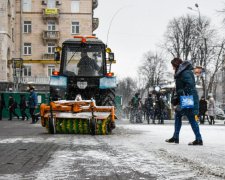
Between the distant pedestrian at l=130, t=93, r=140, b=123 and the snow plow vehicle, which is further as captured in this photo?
the distant pedestrian at l=130, t=93, r=140, b=123

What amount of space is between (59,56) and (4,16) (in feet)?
121

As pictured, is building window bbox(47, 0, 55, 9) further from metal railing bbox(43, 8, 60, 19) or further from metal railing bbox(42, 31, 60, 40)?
metal railing bbox(42, 31, 60, 40)

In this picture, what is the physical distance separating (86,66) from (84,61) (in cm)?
19

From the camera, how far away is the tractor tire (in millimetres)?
17516

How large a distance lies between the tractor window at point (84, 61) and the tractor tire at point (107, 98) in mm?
622

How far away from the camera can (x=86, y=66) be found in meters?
17.7

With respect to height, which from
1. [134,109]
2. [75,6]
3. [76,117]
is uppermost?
[75,6]

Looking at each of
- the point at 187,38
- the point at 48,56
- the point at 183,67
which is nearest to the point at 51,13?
the point at 48,56

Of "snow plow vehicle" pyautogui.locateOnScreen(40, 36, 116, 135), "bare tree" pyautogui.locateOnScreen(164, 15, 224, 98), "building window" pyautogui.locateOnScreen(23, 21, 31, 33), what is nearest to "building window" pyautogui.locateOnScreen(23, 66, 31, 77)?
"building window" pyautogui.locateOnScreen(23, 21, 31, 33)

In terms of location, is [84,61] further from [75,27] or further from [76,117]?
[75,27]

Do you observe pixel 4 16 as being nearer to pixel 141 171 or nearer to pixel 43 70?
pixel 43 70

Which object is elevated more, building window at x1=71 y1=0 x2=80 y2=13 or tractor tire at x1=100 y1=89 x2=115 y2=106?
building window at x1=71 y1=0 x2=80 y2=13

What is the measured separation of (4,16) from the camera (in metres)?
53.4

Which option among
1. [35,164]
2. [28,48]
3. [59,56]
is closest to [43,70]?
[28,48]
